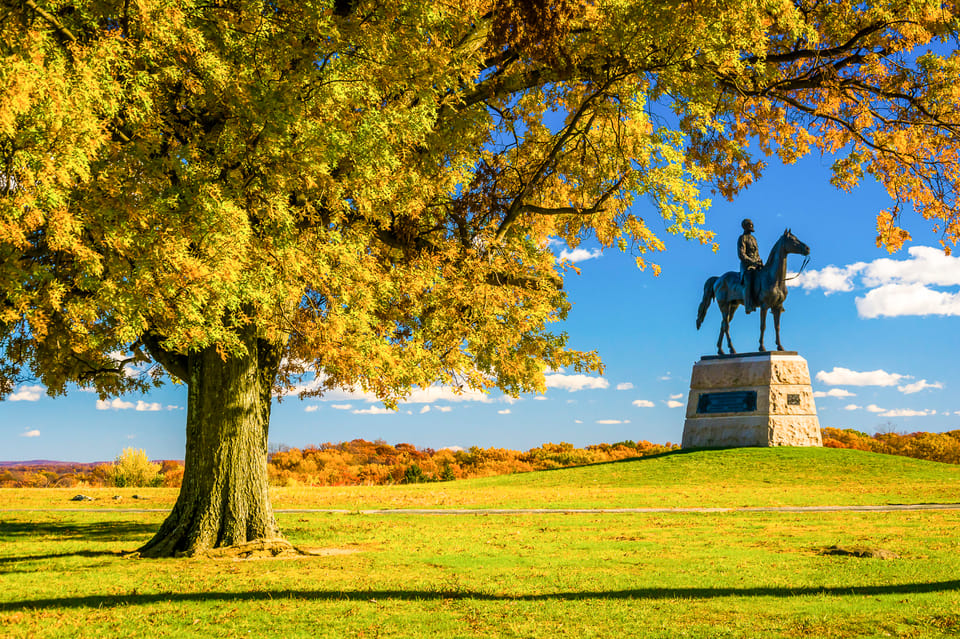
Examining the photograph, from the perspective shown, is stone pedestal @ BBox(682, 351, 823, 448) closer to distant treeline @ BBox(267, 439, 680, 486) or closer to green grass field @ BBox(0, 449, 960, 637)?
distant treeline @ BBox(267, 439, 680, 486)

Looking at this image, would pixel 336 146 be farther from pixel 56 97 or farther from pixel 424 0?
pixel 56 97

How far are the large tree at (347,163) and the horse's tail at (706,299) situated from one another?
66.0 feet

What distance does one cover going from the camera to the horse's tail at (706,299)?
34906 mm

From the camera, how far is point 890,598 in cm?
775

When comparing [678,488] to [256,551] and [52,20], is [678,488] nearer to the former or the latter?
[256,551]

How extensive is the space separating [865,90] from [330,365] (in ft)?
31.6

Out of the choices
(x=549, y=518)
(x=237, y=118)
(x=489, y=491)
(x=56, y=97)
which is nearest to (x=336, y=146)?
(x=237, y=118)

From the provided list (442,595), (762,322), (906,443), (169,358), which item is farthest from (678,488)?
(906,443)

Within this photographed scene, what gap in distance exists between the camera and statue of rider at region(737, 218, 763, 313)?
32250 mm

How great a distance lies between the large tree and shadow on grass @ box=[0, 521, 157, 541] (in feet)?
9.05

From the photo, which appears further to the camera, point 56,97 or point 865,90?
point 865,90

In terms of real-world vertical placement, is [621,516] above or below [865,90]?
below

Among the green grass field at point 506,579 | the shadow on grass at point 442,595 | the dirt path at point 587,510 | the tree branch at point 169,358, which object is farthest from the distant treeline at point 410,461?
the shadow on grass at point 442,595

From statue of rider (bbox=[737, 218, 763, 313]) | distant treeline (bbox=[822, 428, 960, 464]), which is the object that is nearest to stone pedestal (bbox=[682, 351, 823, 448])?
statue of rider (bbox=[737, 218, 763, 313])
